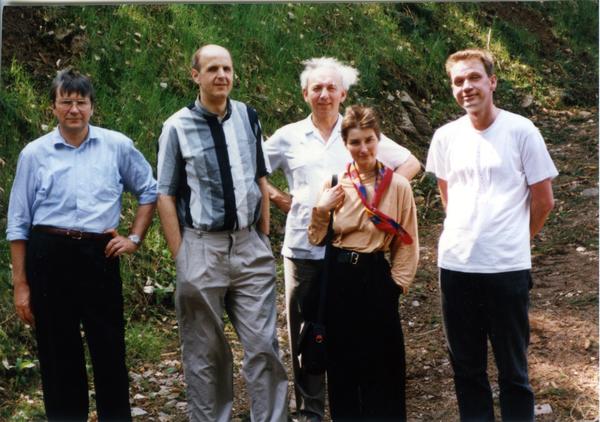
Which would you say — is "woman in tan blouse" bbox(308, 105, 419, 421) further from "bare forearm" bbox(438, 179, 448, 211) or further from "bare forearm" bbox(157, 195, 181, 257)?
"bare forearm" bbox(157, 195, 181, 257)

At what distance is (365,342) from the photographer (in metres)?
3.63

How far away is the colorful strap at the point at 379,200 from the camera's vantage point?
361cm

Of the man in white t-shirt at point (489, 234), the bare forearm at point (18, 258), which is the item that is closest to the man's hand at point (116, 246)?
the bare forearm at point (18, 258)

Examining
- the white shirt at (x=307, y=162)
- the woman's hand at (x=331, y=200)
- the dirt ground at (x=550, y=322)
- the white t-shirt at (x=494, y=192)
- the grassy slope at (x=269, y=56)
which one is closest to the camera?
the white t-shirt at (x=494, y=192)

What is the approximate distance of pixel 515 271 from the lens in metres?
3.57

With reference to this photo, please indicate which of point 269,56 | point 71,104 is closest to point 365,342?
point 71,104

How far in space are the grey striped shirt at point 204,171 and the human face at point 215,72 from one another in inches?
4.1

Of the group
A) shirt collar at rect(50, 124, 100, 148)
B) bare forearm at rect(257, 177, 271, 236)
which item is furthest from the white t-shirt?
shirt collar at rect(50, 124, 100, 148)

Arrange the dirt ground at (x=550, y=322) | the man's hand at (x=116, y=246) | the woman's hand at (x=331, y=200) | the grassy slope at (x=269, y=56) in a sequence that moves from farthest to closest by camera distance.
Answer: the grassy slope at (x=269, y=56), the dirt ground at (x=550, y=322), the man's hand at (x=116, y=246), the woman's hand at (x=331, y=200)

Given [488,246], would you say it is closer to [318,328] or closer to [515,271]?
[515,271]

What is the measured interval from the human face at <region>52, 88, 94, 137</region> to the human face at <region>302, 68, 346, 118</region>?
1011 mm

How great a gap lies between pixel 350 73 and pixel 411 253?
3.08ft

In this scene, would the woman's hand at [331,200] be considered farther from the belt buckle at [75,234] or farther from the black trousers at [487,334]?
the belt buckle at [75,234]

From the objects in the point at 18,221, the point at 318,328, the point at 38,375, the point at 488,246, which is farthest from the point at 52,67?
the point at 488,246
